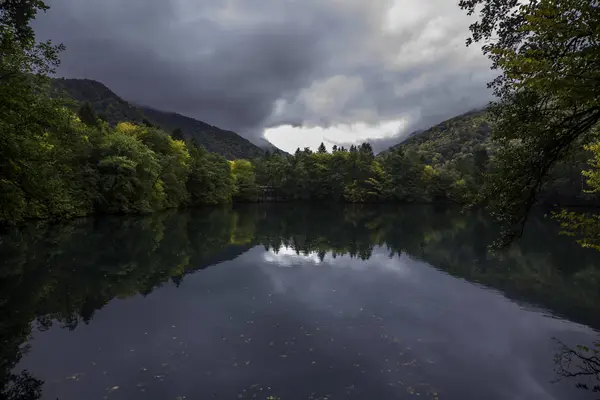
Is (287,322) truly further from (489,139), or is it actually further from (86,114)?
(86,114)

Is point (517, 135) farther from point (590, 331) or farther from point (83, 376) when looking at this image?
point (83, 376)

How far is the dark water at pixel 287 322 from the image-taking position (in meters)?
9.95

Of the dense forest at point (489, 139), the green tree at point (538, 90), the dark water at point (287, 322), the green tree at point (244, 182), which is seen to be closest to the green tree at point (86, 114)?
the dense forest at point (489, 139)

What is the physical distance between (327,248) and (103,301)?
18.4m

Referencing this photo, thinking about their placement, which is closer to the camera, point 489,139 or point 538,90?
point 538,90

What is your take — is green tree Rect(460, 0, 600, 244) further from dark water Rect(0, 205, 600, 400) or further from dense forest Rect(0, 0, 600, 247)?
dark water Rect(0, 205, 600, 400)

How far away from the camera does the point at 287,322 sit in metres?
14.4

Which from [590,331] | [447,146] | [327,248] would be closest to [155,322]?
[590,331]

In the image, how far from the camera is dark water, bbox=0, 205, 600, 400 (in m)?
9.95

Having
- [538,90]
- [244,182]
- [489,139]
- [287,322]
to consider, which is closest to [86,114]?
[244,182]

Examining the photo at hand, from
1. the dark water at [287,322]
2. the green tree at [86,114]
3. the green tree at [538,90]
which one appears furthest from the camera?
the green tree at [86,114]

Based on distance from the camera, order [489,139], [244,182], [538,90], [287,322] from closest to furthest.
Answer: [538,90], [287,322], [489,139], [244,182]

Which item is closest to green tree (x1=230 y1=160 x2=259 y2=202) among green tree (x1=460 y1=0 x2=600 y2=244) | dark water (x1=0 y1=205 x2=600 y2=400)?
dark water (x1=0 y1=205 x2=600 y2=400)

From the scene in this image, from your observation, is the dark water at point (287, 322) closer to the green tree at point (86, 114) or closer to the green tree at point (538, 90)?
the green tree at point (538, 90)
